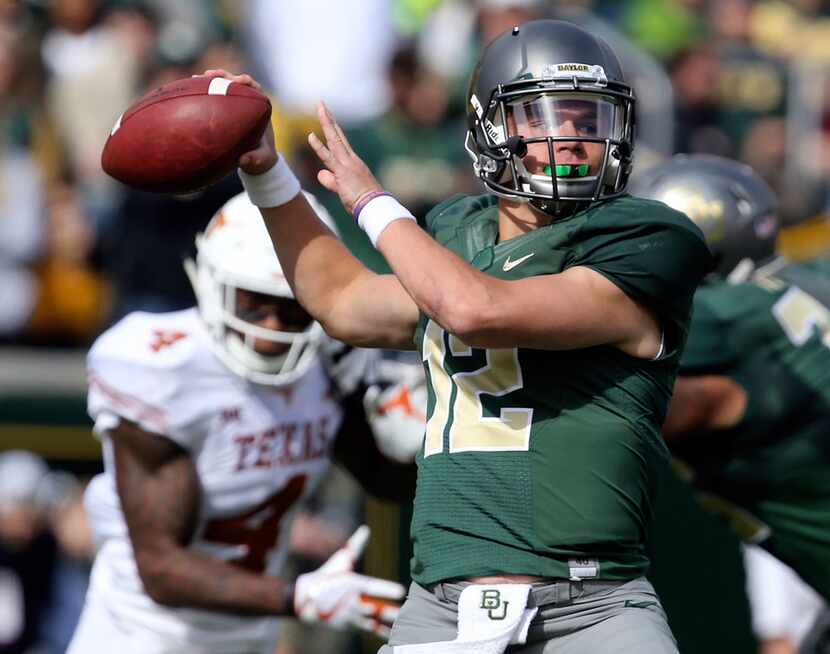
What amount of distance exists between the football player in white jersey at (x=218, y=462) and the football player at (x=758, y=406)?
0.87 m

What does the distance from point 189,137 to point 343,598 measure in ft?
4.44

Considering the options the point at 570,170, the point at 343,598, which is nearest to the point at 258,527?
the point at 343,598

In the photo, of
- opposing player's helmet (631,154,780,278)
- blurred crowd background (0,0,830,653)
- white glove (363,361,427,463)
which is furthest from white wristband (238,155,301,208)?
blurred crowd background (0,0,830,653)

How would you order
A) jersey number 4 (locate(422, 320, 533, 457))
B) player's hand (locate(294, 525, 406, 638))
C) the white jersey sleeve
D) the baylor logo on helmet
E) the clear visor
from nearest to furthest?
the baylor logo on helmet < jersey number 4 (locate(422, 320, 533, 457)) < the clear visor < player's hand (locate(294, 525, 406, 638)) < the white jersey sleeve

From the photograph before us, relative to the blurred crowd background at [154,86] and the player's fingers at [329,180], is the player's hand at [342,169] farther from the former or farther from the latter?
the blurred crowd background at [154,86]

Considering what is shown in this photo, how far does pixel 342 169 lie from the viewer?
10.2 ft

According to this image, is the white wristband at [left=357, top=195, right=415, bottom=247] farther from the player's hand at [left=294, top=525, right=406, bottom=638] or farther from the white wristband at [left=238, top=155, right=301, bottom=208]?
the player's hand at [left=294, top=525, right=406, bottom=638]

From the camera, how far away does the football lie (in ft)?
10.4

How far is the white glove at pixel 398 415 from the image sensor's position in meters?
4.21

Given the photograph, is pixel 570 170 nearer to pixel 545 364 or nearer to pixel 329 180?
pixel 545 364

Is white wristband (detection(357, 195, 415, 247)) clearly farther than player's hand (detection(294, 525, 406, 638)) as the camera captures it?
No

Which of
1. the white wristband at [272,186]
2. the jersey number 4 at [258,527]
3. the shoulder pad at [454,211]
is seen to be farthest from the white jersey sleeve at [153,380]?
→ the shoulder pad at [454,211]

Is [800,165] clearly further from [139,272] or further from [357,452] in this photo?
[357,452]

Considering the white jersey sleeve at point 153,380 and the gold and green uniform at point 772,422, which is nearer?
the white jersey sleeve at point 153,380
